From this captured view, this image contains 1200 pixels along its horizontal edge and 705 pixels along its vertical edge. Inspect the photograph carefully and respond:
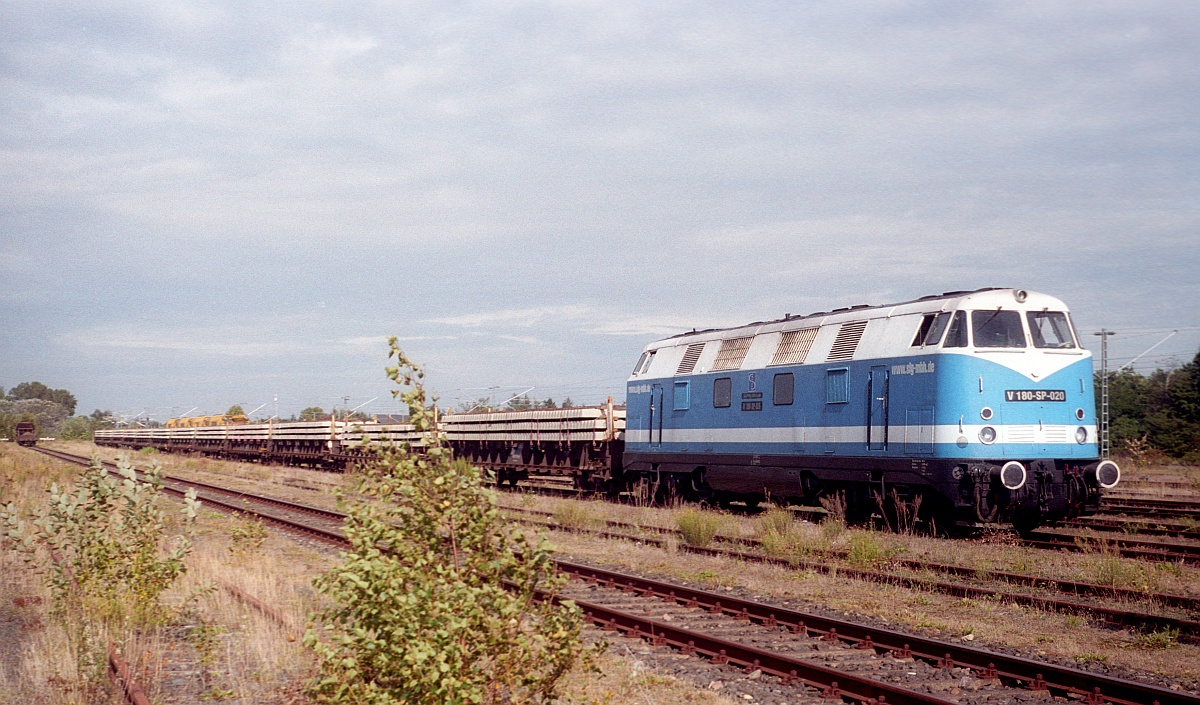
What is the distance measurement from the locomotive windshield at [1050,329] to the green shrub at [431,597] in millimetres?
13085

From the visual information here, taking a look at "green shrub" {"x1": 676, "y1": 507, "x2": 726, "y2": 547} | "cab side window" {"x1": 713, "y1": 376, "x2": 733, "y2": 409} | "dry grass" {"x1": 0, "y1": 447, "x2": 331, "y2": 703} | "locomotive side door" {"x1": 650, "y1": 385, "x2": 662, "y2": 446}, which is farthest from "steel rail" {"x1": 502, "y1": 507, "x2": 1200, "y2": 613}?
"locomotive side door" {"x1": 650, "y1": 385, "x2": 662, "y2": 446}

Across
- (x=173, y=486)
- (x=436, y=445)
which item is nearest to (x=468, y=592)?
(x=436, y=445)

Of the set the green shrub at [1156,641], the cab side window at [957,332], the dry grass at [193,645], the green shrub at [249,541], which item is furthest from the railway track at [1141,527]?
the green shrub at [249,541]

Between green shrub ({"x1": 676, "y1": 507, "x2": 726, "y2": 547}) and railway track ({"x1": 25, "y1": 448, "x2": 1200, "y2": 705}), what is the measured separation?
358cm

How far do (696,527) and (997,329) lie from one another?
18.6ft

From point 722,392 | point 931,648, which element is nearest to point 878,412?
point 722,392

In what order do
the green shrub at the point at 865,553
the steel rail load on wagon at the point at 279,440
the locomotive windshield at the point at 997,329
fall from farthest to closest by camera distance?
1. the steel rail load on wagon at the point at 279,440
2. the locomotive windshield at the point at 997,329
3. the green shrub at the point at 865,553

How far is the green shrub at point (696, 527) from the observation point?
15906mm

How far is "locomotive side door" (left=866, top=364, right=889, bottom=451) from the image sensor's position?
16.7m

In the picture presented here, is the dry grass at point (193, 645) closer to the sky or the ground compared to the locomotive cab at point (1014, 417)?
closer to the ground

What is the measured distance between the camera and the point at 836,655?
29.4 ft

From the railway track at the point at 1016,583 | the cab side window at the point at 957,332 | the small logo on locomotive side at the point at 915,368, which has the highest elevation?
the cab side window at the point at 957,332

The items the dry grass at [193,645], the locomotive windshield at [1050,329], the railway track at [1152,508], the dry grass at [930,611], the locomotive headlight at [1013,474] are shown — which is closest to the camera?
the dry grass at [193,645]

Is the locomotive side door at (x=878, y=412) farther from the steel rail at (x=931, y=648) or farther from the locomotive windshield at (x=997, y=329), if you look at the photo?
the steel rail at (x=931, y=648)
